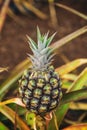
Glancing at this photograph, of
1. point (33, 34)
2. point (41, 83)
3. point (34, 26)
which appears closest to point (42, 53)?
point (41, 83)

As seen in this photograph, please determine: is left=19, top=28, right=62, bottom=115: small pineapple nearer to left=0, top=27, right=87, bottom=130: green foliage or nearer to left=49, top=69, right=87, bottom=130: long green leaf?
left=0, top=27, right=87, bottom=130: green foliage

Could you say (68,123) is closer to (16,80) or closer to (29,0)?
(16,80)

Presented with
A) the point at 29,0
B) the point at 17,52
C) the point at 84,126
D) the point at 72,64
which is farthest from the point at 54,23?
the point at 84,126

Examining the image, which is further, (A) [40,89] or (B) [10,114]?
(B) [10,114]

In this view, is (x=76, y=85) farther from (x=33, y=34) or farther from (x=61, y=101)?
(x=33, y=34)

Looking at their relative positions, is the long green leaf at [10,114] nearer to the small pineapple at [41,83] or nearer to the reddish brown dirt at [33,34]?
the small pineapple at [41,83]
